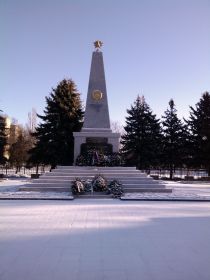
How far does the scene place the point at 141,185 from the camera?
1734 centimetres

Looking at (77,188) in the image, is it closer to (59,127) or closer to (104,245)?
(104,245)

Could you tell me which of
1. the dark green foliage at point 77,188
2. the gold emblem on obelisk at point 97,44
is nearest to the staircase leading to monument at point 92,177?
the dark green foliage at point 77,188

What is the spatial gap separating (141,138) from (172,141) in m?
3.54

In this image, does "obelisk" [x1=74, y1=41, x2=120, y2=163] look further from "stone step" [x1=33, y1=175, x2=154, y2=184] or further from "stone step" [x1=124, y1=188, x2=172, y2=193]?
"stone step" [x1=124, y1=188, x2=172, y2=193]

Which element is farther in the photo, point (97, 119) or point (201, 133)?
point (201, 133)

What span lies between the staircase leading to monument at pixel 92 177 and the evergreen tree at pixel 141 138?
45.9 feet

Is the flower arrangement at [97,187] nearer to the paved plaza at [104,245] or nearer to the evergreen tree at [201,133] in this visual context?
the paved plaza at [104,245]

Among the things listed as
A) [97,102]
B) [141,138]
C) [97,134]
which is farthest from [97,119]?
[141,138]

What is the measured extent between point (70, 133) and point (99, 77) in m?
9.75

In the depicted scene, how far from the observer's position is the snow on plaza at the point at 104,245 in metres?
4.63

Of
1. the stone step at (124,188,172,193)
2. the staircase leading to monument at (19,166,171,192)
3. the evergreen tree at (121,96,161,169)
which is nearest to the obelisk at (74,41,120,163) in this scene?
the staircase leading to monument at (19,166,171,192)

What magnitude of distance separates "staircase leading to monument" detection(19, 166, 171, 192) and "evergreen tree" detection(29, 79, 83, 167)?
12.0m

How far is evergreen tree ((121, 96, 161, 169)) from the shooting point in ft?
109

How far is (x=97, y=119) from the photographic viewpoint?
23.1 metres
